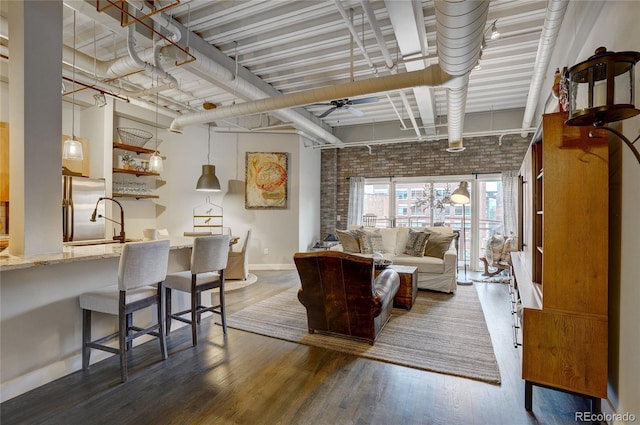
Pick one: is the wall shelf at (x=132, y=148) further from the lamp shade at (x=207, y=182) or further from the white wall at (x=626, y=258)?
the white wall at (x=626, y=258)

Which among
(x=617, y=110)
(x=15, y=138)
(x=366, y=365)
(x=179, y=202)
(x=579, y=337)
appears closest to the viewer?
(x=617, y=110)

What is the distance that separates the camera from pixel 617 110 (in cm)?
139

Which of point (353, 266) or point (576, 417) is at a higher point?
point (353, 266)

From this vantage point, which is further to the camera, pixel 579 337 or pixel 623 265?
pixel 579 337

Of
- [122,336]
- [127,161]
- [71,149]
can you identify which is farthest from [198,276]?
[127,161]

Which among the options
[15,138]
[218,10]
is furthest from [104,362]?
[218,10]

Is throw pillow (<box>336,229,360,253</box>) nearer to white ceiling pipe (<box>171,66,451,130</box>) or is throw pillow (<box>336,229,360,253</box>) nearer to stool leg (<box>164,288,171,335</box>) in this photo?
white ceiling pipe (<box>171,66,451,130</box>)

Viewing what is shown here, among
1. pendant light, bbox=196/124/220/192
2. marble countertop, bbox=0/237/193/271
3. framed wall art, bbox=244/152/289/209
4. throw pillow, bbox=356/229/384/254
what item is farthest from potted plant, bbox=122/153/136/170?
throw pillow, bbox=356/229/384/254

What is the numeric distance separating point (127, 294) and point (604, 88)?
3206 mm

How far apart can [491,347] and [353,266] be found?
1.56 metres

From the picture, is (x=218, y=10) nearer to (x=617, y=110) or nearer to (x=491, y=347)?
(x=617, y=110)

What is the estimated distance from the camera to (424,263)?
5059 mm

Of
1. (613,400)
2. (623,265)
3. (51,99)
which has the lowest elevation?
(613,400)

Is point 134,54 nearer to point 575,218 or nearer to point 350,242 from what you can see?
point 575,218
